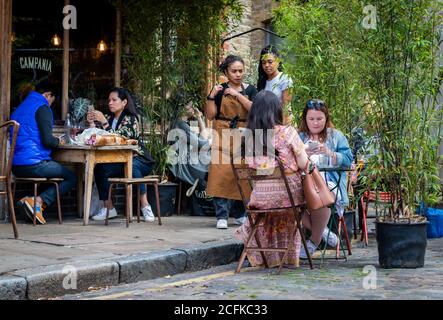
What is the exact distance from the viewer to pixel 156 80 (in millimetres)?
11422

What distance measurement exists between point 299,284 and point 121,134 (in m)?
4.49

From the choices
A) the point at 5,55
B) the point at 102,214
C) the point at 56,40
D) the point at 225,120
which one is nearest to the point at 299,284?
the point at 225,120

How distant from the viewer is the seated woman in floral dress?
7.02m

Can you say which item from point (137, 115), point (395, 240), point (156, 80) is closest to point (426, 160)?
point (395, 240)

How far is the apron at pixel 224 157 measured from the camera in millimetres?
9242

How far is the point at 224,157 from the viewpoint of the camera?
9.28m

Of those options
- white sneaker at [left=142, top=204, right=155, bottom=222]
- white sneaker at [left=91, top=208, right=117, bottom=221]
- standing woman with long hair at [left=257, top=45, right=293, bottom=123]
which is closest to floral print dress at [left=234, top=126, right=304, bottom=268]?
standing woman with long hair at [left=257, top=45, right=293, bottom=123]

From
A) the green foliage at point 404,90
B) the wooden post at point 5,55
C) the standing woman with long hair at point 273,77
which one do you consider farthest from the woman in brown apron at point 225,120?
the wooden post at point 5,55

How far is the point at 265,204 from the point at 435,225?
12.9 ft

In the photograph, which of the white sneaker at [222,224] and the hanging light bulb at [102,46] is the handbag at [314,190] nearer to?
the white sneaker at [222,224]

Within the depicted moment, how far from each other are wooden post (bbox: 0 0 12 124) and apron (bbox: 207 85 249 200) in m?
2.54

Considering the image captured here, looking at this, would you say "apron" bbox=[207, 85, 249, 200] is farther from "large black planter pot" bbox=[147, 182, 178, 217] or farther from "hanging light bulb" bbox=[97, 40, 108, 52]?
"hanging light bulb" bbox=[97, 40, 108, 52]

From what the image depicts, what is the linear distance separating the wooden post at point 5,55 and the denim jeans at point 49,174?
28.6 inches

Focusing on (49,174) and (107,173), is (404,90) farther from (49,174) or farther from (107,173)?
(49,174)
